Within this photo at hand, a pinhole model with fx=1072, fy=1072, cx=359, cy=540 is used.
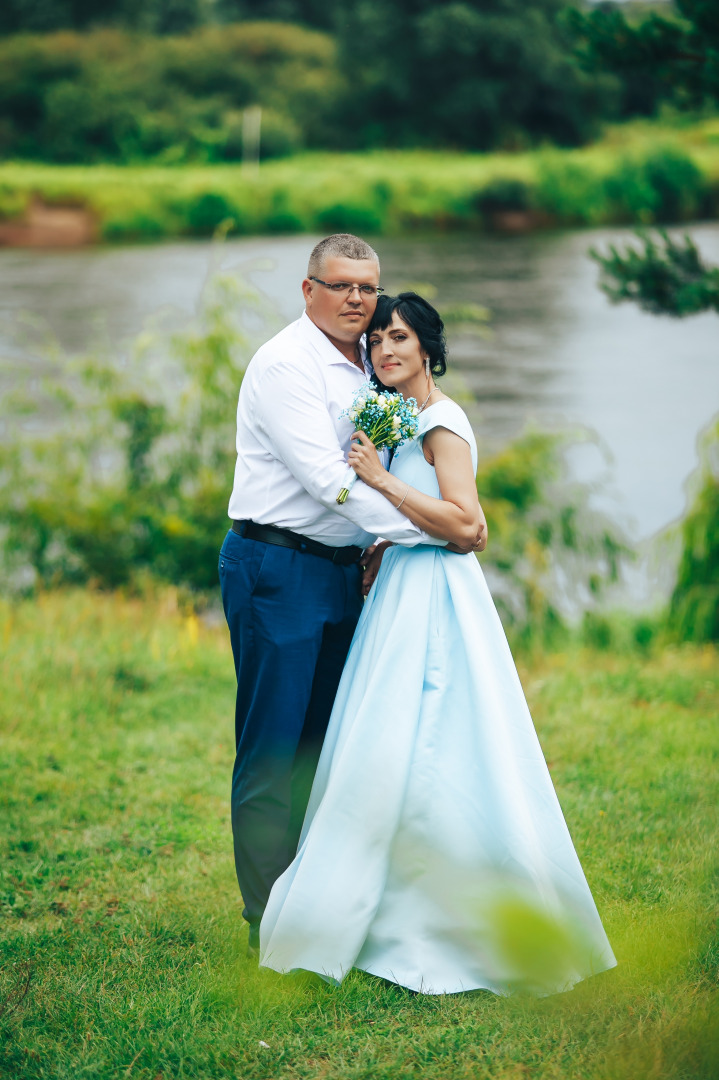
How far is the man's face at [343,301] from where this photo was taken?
9.33 feet

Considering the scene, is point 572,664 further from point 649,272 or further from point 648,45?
point 648,45

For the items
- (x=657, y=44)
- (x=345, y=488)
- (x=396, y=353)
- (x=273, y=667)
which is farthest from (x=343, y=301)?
(x=657, y=44)

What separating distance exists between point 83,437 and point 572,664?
3.94m

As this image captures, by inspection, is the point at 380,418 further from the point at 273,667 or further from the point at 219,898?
the point at 219,898

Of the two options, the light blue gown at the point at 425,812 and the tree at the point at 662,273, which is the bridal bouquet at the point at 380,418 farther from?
the tree at the point at 662,273

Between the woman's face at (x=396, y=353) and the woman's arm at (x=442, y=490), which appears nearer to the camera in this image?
the woman's arm at (x=442, y=490)

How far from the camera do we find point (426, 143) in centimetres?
4441

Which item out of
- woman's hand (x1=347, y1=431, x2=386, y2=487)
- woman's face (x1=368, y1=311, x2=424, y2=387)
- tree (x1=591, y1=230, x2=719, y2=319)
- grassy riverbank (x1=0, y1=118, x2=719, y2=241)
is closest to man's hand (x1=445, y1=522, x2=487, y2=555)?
woman's hand (x1=347, y1=431, x2=386, y2=487)

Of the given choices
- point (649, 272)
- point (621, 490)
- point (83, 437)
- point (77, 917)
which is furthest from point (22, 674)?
point (621, 490)

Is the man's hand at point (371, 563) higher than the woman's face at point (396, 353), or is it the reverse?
the woman's face at point (396, 353)

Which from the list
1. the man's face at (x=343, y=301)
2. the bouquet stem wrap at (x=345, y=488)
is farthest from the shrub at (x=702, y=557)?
the bouquet stem wrap at (x=345, y=488)

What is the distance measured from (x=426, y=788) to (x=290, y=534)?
77 cm

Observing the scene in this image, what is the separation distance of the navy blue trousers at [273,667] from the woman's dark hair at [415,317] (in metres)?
0.66

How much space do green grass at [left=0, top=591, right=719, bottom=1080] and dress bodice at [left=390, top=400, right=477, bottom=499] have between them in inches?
50.8
